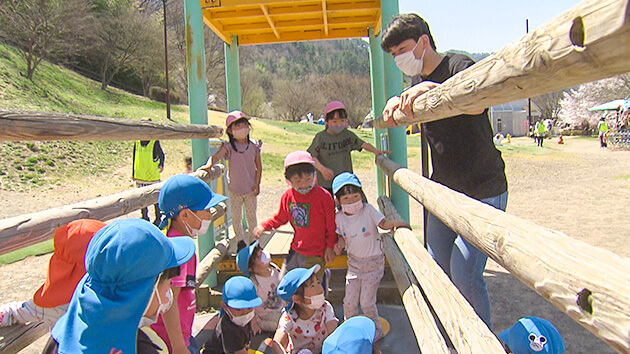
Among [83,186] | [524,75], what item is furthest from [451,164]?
[83,186]

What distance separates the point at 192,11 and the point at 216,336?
297cm

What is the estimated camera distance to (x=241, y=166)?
15.9 ft

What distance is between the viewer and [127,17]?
3319 cm

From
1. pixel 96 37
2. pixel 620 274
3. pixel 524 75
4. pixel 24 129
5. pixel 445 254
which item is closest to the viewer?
pixel 620 274

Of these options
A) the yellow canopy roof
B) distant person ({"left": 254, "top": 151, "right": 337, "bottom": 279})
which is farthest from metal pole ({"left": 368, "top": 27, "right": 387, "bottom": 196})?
distant person ({"left": 254, "top": 151, "right": 337, "bottom": 279})

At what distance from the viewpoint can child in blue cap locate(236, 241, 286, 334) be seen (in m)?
3.85

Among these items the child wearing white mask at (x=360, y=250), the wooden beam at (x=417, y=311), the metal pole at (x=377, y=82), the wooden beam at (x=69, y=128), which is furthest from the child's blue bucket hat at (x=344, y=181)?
the metal pole at (x=377, y=82)

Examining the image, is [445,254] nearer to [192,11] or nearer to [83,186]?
[192,11]

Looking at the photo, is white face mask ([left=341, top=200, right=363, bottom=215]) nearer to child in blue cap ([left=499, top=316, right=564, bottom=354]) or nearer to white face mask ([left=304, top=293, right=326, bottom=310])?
white face mask ([left=304, top=293, right=326, bottom=310])

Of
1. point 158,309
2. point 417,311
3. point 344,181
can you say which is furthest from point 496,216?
point 344,181

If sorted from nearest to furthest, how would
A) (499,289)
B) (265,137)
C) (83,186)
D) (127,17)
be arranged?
1. (499,289)
2. (83,186)
3. (265,137)
4. (127,17)

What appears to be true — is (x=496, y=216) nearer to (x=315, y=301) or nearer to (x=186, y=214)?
(x=186, y=214)

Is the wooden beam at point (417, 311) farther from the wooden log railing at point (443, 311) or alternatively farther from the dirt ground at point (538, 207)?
the dirt ground at point (538, 207)

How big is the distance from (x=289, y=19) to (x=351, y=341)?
408 centimetres
